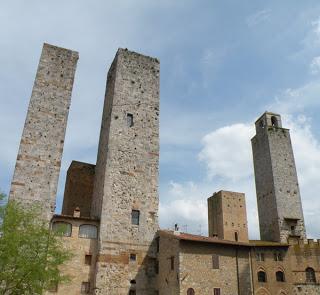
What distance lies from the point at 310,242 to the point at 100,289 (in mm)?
19339

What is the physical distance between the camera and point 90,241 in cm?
2973

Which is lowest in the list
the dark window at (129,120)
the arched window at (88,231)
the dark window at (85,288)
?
the dark window at (85,288)

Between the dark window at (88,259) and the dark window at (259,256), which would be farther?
the dark window at (259,256)

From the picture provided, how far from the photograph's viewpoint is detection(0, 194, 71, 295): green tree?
21.6 m

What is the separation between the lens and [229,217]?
41125mm

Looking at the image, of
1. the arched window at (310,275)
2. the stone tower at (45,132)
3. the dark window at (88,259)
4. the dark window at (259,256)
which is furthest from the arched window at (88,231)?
the arched window at (310,275)

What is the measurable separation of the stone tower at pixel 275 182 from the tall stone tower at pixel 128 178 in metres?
13.4

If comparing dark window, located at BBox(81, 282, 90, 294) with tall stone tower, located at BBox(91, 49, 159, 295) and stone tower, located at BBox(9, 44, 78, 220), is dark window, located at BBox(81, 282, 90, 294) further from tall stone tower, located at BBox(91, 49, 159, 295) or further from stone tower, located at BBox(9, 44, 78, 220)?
stone tower, located at BBox(9, 44, 78, 220)

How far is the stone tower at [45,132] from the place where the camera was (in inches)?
1182

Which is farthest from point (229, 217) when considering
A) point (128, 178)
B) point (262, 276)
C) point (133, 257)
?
point (133, 257)

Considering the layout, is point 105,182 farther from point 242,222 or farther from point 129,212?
point 242,222

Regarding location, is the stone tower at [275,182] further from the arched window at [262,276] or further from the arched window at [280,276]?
the arched window at [262,276]

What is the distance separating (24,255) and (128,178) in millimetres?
12434

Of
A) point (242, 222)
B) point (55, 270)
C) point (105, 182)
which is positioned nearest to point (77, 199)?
point (105, 182)
